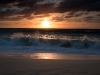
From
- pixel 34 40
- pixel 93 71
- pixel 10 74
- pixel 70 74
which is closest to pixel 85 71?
pixel 93 71

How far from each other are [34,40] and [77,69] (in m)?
13.8

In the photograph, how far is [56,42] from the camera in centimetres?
2064

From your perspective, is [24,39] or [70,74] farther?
[24,39]

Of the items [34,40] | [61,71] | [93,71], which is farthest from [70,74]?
[34,40]

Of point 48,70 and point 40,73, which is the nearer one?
point 40,73

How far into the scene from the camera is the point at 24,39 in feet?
68.7

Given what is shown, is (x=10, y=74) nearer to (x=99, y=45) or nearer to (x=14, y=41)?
(x=99, y=45)

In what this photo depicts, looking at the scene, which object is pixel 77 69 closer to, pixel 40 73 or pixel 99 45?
pixel 40 73

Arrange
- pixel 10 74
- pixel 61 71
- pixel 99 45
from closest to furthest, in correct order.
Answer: pixel 10 74, pixel 61 71, pixel 99 45

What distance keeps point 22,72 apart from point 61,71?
1157mm

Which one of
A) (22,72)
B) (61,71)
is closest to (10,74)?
(22,72)

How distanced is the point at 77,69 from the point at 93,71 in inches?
20.7

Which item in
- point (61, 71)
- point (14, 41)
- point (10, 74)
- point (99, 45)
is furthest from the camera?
point (14, 41)

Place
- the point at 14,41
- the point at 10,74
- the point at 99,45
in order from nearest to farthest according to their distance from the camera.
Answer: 1. the point at 10,74
2. the point at 99,45
3. the point at 14,41
